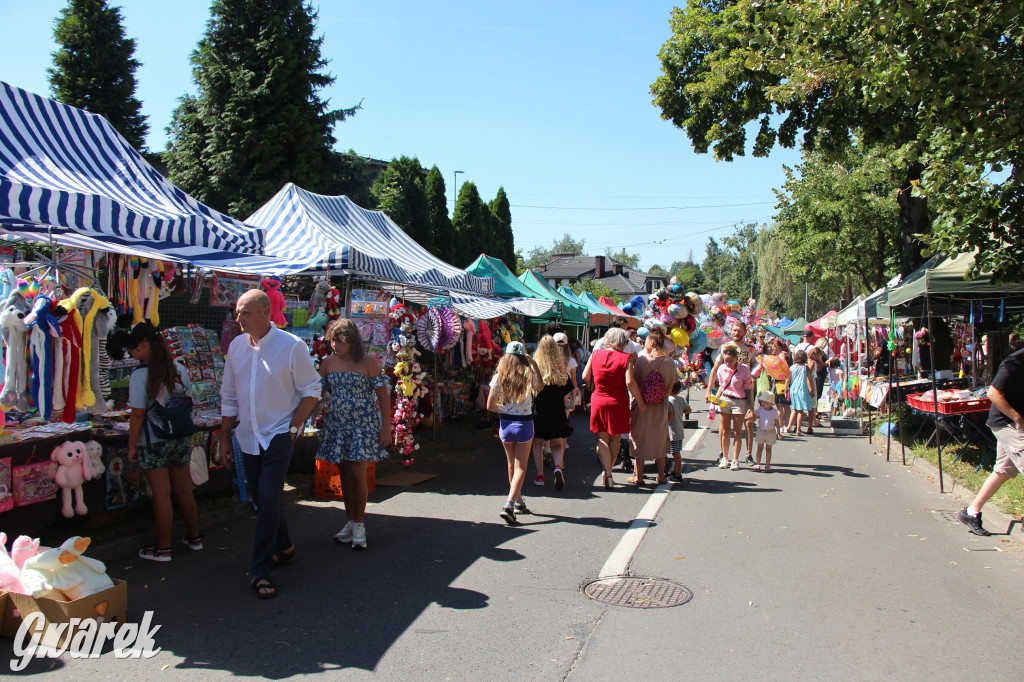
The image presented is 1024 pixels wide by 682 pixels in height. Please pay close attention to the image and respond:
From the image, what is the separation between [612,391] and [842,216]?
20605 mm

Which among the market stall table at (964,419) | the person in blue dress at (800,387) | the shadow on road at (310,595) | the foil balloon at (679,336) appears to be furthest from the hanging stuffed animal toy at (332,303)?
the person in blue dress at (800,387)

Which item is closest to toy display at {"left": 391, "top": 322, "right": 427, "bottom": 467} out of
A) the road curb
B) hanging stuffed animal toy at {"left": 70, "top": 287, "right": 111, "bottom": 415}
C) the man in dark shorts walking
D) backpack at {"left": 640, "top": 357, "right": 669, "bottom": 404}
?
backpack at {"left": 640, "top": 357, "right": 669, "bottom": 404}

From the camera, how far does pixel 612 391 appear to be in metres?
8.20

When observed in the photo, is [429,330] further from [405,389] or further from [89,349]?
[89,349]

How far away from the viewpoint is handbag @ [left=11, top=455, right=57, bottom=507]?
504cm

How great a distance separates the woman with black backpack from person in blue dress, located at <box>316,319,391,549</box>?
3.47 feet

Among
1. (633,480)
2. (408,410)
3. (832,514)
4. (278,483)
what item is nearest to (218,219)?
(408,410)

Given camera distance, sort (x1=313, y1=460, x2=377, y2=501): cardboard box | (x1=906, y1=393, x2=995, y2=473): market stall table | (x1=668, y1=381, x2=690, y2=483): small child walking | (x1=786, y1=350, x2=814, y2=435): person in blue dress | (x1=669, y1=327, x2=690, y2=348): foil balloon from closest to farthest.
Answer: (x1=313, y1=460, x2=377, y2=501): cardboard box, (x1=668, y1=381, x2=690, y2=483): small child walking, (x1=906, y1=393, x2=995, y2=473): market stall table, (x1=669, y1=327, x2=690, y2=348): foil balloon, (x1=786, y1=350, x2=814, y2=435): person in blue dress

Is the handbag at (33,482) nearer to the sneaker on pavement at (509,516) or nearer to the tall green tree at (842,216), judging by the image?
the sneaker on pavement at (509,516)

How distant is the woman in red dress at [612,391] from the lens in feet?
26.8


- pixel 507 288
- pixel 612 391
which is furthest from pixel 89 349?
pixel 507 288

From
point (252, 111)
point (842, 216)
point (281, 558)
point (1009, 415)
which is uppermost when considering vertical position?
point (252, 111)

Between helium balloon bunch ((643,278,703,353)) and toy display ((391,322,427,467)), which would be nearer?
toy display ((391,322,427,467))

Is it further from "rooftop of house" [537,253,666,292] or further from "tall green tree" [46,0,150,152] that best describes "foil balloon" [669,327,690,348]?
"rooftop of house" [537,253,666,292]
